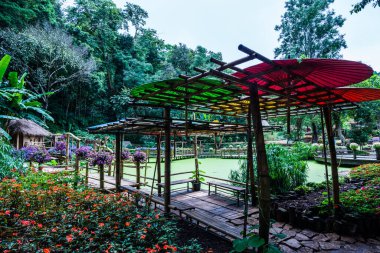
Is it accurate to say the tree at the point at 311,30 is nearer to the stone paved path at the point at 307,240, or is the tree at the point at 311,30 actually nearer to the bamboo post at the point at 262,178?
the stone paved path at the point at 307,240

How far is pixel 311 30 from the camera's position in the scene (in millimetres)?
21516

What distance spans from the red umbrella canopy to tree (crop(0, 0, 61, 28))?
20.2 m

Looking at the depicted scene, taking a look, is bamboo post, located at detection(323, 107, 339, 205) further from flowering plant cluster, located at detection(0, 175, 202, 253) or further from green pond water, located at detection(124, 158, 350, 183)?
green pond water, located at detection(124, 158, 350, 183)

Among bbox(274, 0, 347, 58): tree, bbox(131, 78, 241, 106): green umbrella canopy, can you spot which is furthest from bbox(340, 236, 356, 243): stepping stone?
bbox(274, 0, 347, 58): tree

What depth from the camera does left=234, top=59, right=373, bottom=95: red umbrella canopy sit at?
1.97 m

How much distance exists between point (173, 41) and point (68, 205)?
102 ft

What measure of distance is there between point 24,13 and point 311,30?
25.5m

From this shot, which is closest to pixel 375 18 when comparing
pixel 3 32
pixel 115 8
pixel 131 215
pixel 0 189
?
pixel 131 215

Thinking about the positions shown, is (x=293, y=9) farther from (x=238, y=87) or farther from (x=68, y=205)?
(x=68, y=205)

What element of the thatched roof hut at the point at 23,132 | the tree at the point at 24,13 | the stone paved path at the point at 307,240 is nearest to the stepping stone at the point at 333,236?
the stone paved path at the point at 307,240

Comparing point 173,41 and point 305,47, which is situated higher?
point 173,41

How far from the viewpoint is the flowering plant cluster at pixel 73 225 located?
93.3 inches

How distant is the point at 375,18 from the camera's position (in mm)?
9414

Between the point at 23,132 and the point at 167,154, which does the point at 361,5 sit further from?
the point at 23,132
